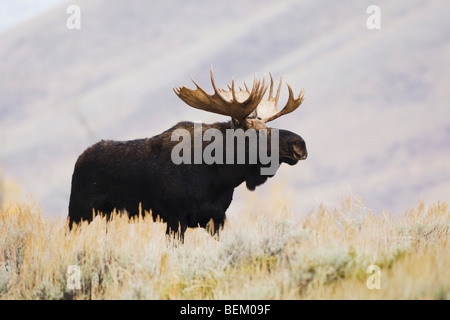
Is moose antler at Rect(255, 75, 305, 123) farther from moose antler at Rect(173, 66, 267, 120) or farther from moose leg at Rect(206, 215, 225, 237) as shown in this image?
moose leg at Rect(206, 215, 225, 237)

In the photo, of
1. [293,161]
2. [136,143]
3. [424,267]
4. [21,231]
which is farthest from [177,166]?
[424,267]

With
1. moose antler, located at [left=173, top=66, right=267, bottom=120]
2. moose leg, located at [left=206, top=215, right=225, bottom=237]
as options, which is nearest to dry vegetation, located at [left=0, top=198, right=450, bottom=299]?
moose leg, located at [left=206, top=215, right=225, bottom=237]

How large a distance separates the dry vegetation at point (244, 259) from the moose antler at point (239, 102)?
1.27 metres

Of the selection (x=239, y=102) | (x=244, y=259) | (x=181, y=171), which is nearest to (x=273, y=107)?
(x=239, y=102)

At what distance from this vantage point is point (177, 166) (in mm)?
7402

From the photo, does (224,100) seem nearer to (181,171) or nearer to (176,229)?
(181,171)

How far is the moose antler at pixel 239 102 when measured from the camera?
24.3ft

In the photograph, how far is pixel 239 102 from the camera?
7484 millimetres

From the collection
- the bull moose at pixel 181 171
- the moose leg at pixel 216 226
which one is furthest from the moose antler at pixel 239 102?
the moose leg at pixel 216 226

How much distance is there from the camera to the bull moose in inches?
287
